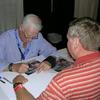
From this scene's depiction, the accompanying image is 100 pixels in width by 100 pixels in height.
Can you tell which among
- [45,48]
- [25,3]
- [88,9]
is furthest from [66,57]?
[88,9]

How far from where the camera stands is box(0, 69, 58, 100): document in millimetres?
1728

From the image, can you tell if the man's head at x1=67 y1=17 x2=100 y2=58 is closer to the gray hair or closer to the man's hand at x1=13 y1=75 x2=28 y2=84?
the man's hand at x1=13 y1=75 x2=28 y2=84

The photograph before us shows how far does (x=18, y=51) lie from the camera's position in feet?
7.77

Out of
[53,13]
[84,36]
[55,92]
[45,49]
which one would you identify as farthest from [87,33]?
→ [53,13]

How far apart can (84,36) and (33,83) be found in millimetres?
681

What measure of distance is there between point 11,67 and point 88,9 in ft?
10.1

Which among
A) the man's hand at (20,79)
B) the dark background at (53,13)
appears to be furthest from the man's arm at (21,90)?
the dark background at (53,13)

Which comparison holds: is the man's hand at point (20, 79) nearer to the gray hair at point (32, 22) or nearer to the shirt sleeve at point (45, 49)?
the gray hair at point (32, 22)

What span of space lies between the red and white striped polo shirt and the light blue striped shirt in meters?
1.03

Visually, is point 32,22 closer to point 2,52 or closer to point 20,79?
point 2,52

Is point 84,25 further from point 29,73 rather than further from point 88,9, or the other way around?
point 88,9

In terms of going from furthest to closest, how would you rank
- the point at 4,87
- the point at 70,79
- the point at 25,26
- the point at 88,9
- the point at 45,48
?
the point at 88,9, the point at 45,48, the point at 25,26, the point at 4,87, the point at 70,79

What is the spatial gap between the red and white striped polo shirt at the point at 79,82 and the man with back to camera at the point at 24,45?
762 mm

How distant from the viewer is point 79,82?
1.28 metres
